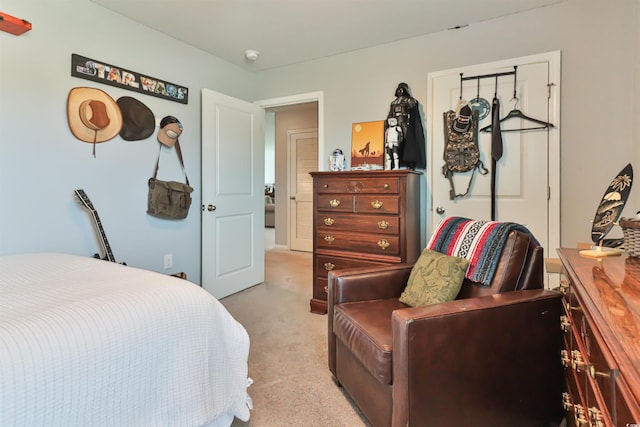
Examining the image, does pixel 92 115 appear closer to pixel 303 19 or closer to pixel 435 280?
pixel 303 19

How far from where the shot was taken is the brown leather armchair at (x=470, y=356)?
120cm

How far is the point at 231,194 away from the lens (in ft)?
11.6

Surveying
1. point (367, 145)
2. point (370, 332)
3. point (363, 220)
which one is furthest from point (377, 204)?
point (370, 332)

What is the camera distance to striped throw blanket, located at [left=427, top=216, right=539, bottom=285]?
162cm

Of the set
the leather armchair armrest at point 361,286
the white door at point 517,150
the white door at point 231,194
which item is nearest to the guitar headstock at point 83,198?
the white door at point 231,194

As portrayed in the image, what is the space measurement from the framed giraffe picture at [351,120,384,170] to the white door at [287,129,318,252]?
8.32 feet

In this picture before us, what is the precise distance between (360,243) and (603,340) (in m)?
2.09

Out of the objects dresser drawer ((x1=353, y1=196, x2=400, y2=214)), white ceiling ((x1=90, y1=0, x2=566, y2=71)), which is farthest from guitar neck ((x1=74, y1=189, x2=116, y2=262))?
dresser drawer ((x1=353, y1=196, x2=400, y2=214))

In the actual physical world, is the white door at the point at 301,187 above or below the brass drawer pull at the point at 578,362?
above

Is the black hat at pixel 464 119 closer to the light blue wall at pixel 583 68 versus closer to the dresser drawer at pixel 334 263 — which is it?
the light blue wall at pixel 583 68

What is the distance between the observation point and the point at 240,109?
359cm

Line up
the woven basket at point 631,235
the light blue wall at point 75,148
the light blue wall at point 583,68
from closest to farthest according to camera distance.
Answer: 1. the woven basket at point 631,235
2. the light blue wall at point 75,148
3. the light blue wall at point 583,68

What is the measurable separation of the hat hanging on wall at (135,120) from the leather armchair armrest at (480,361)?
8.21 feet

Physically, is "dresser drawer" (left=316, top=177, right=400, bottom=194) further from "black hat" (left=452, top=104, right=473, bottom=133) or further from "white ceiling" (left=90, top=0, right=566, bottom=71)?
"white ceiling" (left=90, top=0, right=566, bottom=71)
